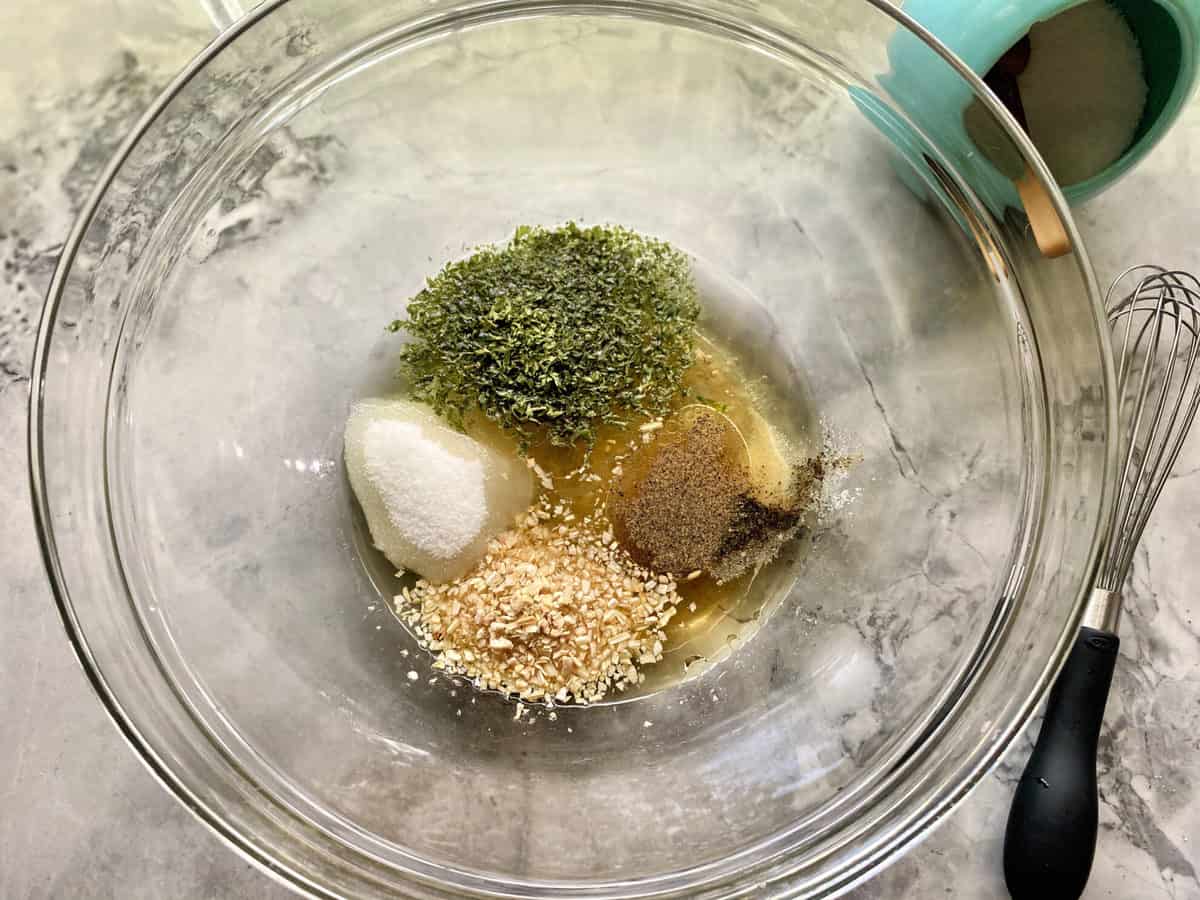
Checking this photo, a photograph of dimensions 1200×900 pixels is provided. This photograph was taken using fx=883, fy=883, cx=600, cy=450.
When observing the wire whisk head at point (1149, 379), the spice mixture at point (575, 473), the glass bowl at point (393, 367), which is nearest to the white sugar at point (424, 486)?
the spice mixture at point (575, 473)

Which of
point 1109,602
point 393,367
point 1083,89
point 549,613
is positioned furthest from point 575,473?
point 1083,89

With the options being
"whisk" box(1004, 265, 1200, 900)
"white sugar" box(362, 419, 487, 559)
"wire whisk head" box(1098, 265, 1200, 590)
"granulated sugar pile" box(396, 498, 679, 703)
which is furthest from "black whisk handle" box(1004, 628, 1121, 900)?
"white sugar" box(362, 419, 487, 559)

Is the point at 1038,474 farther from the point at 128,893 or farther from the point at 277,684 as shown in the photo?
the point at 128,893

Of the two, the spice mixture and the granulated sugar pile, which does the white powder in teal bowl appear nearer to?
the spice mixture

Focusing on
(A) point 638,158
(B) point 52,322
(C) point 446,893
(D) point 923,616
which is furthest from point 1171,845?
(B) point 52,322

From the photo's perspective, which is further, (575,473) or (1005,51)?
(575,473)

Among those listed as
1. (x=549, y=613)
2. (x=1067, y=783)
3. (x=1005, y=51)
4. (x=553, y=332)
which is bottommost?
(x=1067, y=783)

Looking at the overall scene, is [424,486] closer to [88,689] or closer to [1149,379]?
[88,689]

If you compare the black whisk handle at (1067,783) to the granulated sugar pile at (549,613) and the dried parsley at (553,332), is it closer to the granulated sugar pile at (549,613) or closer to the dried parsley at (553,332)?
the granulated sugar pile at (549,613)
